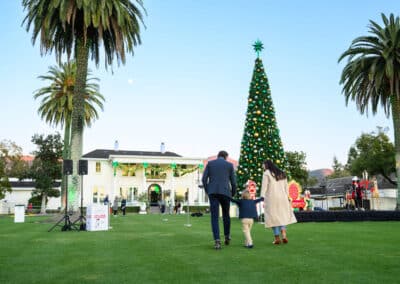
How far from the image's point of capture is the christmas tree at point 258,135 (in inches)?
984

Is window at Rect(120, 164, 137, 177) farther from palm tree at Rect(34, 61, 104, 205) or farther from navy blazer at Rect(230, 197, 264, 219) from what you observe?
navy blazer at Rect(230, 197, 264, 219)

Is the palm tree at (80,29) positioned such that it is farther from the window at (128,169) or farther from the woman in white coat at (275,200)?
the window at (128,169)

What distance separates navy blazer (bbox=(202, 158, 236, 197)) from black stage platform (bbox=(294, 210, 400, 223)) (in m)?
12.3

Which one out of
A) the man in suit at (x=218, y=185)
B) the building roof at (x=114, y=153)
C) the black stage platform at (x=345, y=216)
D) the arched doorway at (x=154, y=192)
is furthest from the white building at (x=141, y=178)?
the man in suit at (x=218, y=185)

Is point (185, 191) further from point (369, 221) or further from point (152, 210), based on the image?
point (369, 221)

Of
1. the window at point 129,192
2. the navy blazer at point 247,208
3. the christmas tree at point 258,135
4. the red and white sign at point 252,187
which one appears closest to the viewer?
the navy blazer at point 247,208

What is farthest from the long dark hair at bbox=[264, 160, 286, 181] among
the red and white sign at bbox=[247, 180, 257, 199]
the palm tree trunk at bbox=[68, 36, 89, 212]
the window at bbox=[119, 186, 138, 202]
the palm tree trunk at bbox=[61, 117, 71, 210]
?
the window at bbox=[119, 186, 138, 202]

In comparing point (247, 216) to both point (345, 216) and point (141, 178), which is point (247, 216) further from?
point (141, 178)

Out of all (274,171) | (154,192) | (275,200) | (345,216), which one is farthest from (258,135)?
(154,192)

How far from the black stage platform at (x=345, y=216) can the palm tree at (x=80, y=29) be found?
41.7ft

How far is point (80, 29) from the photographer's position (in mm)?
24125

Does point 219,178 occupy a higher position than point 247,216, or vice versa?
point 219,178

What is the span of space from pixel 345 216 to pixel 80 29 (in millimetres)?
18162

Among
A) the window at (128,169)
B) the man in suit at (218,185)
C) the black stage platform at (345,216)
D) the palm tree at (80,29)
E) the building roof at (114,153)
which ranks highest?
the palm tree at (80,29)
